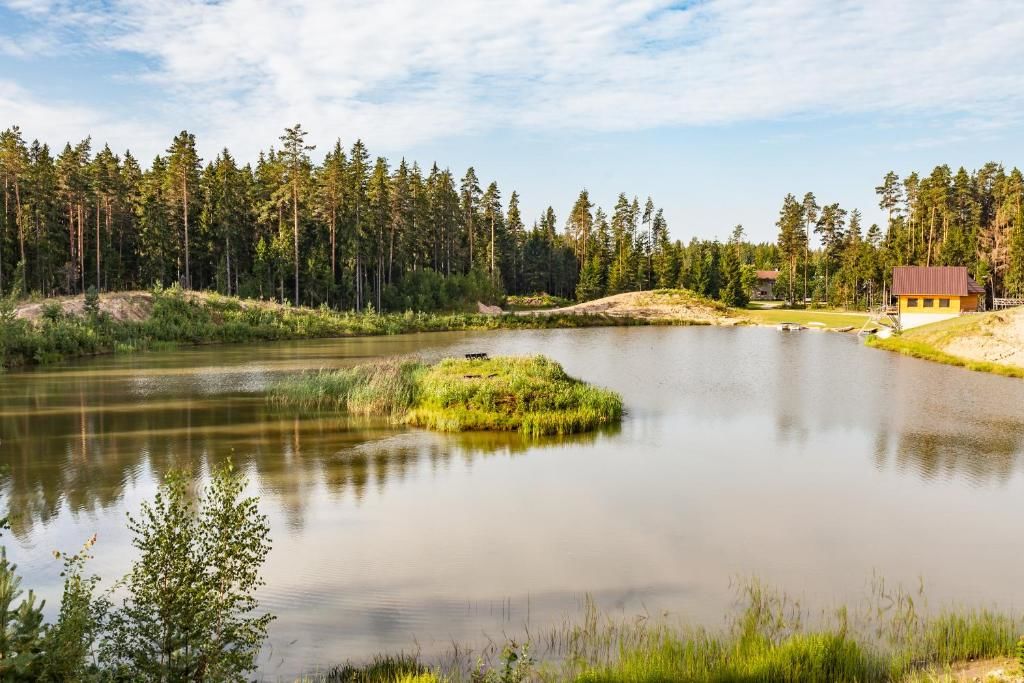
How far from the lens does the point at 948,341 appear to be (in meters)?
45.8

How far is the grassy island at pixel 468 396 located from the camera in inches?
905

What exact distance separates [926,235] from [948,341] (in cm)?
5468

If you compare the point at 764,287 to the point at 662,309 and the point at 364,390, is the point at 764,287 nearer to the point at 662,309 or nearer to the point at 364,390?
the point at 662,309

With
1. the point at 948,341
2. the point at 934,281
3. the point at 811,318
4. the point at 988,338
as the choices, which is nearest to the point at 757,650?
the point at 988,338

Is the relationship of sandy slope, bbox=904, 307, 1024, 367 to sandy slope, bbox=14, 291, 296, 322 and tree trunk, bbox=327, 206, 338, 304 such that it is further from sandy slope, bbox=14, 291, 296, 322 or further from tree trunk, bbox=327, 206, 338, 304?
sandy slope, bbox=14, 291, 296, 322

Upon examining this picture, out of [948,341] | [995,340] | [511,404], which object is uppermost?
[995,340]

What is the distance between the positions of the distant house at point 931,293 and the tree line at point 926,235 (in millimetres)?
15267

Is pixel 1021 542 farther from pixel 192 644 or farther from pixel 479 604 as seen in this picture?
pixel 192 644

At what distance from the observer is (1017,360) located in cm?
3928

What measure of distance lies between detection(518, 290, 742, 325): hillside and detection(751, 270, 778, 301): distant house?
5434cm

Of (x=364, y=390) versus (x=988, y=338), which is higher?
(x=988, y=338)

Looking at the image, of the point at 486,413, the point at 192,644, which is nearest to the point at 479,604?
the point at 192,644

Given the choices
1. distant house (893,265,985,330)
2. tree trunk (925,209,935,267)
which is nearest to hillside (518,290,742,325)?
distant house (893,265,985,330)

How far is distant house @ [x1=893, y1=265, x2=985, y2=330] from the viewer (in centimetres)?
6012
